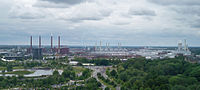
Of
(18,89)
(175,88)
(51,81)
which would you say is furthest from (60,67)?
(175,88)

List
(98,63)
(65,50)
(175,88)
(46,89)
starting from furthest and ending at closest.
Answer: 1. (65,50)
2. (98,63)
3. (46,89)
4. (175,88)

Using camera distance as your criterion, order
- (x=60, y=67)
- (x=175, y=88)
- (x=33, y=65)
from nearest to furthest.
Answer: (x=175, y=88) → (x=60, y=67) → (x=33, y=65)

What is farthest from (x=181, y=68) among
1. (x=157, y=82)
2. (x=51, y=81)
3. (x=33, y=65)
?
(x=33, y=65)

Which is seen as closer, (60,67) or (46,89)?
(46,89)

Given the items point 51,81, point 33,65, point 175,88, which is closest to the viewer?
point 175,88

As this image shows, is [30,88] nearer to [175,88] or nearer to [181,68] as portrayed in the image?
[175,88]

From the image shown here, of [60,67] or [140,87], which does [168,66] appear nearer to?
[140,87]

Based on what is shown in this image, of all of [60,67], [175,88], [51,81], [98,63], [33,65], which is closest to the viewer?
[175,88]

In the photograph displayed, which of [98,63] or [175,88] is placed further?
[98,63]
